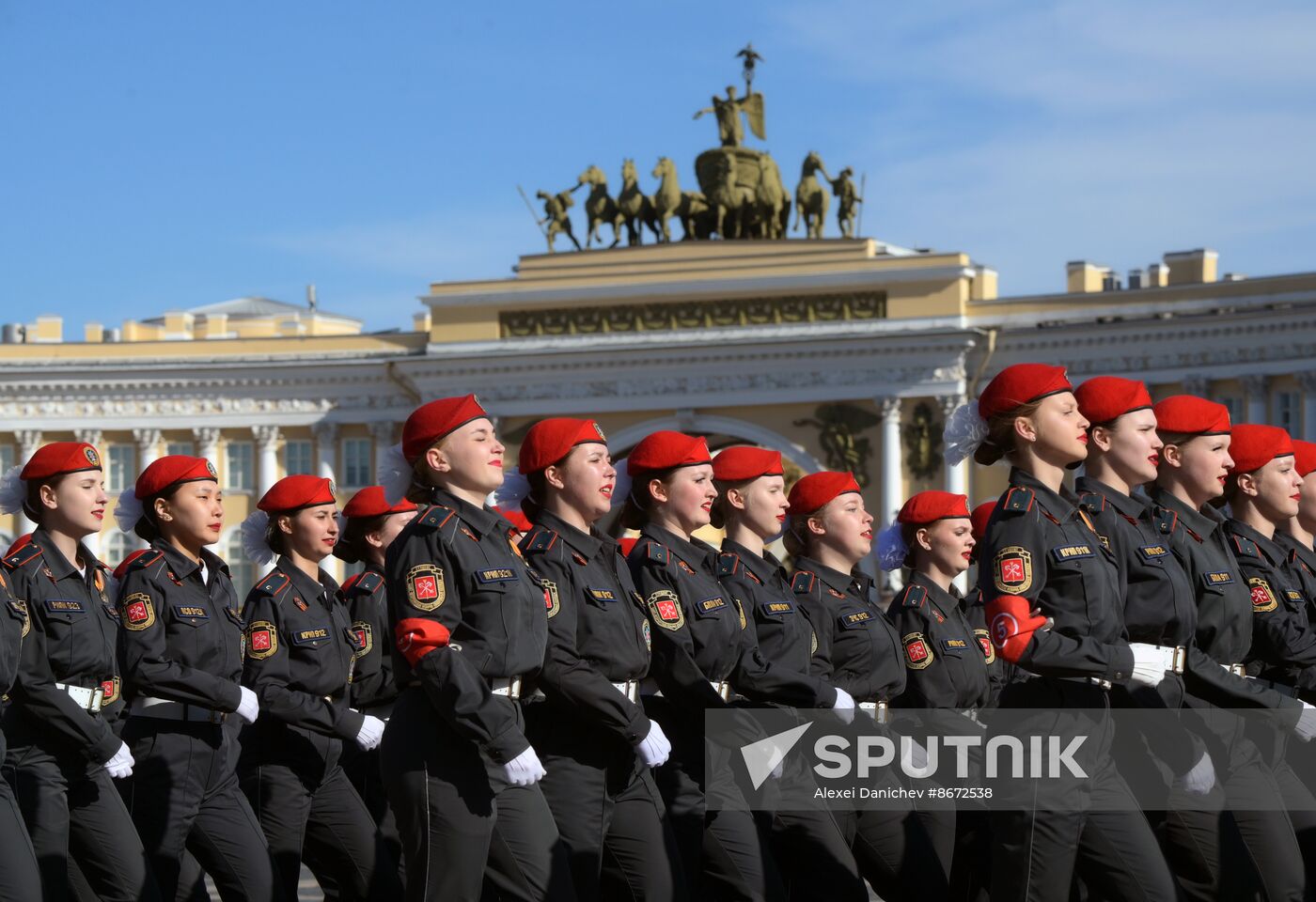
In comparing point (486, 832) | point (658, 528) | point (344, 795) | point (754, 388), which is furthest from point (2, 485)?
point (754, 388)

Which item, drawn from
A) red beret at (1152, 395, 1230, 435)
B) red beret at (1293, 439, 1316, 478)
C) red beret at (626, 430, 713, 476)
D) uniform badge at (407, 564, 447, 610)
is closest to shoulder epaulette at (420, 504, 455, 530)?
uniform badge at (407, 564, 447, 610)

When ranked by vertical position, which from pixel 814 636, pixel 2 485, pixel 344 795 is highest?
pixel 2 485

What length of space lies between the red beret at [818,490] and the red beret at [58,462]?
2752mm

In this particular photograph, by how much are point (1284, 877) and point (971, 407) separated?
5.69ft

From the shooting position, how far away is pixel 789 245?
40.1m

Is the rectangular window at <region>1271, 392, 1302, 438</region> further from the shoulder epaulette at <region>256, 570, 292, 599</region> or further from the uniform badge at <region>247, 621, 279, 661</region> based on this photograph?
the uniform badge at <region>247, 621, 279, 661</region>

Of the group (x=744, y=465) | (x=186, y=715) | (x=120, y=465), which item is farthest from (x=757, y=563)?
(x=120, y=465)

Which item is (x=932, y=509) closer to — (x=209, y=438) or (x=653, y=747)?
(x=653, y=747)

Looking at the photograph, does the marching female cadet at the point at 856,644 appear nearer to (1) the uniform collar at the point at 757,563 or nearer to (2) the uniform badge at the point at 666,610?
(1) the uniform collar at the point at 757,563

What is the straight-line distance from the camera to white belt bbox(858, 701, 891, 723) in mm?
8070

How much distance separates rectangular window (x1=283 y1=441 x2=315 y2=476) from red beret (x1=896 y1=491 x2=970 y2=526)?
34.5 meters

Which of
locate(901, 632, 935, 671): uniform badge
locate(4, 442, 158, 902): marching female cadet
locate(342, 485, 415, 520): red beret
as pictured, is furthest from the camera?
locate(342, 485, 415, 520): red beret

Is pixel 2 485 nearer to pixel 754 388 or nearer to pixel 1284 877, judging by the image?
pixel 1284 877

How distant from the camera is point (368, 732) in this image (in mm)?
8000
